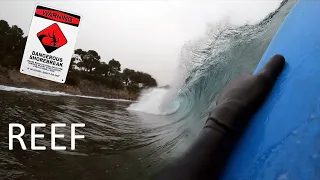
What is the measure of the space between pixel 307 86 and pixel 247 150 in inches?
10.8

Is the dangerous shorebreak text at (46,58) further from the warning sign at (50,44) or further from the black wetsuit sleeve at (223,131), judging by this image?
the black wetsuit sleeve at (223,131)

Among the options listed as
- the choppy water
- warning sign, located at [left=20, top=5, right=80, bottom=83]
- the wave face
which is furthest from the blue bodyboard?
warning sign, located at [left=20, top=5, right=80, bottom=83]

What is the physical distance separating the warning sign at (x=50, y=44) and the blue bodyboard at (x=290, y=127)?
3478mm

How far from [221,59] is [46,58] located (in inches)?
126

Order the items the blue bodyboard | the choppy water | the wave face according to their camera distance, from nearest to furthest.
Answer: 1. the blue bodyboard
2. the choppy water
3. the wave face

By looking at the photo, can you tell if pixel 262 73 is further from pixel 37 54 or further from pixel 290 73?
pixel 37 54

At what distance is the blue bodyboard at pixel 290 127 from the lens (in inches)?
25.2

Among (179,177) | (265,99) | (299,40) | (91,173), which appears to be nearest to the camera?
(179,177)

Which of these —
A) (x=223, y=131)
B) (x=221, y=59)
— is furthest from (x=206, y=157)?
(x=221, y=59)

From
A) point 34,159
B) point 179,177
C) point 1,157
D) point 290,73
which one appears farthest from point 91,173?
point 290,73

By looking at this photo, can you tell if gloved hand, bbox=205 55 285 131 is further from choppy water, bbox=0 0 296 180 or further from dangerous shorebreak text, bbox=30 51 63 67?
dangerous shorebreak text, bbox=30 51 63 67

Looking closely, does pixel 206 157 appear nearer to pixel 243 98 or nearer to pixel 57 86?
pixel 243 98

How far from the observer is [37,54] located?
4.43m

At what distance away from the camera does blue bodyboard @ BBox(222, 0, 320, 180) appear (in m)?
0.64
